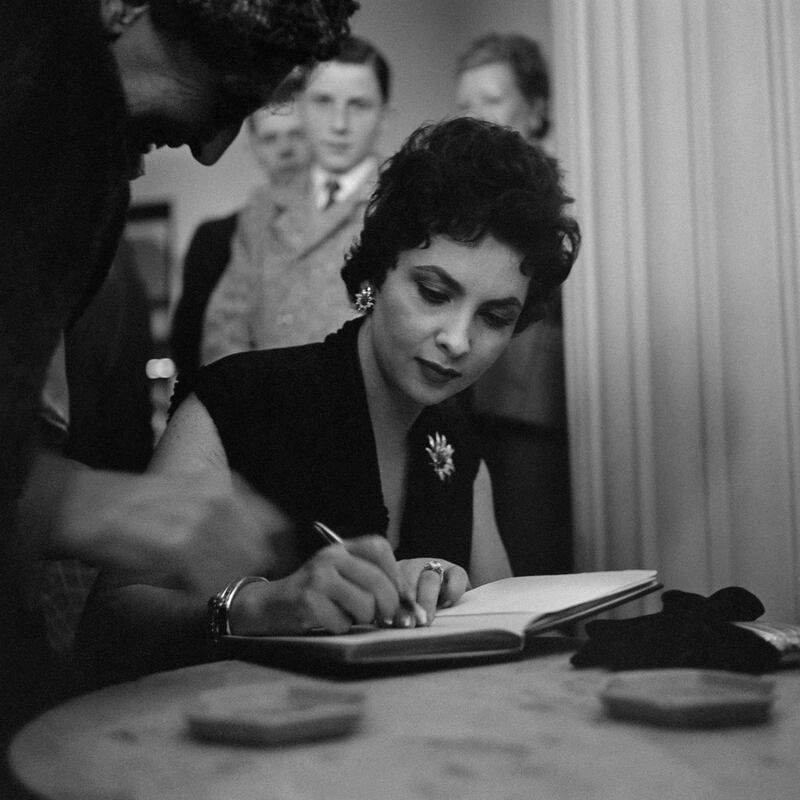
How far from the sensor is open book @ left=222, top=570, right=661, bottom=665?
553 mm

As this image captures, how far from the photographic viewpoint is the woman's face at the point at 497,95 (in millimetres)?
1670

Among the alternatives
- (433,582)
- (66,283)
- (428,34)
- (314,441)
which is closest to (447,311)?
(314,441)

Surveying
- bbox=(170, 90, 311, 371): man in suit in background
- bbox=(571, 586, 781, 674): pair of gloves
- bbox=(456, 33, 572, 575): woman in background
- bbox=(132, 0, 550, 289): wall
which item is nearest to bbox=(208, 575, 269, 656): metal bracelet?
bbox=(571, 586, 781, 674): pair of gloves

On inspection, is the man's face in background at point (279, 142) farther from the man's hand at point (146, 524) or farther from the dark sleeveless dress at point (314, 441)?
the man's hand at point (146, 524)

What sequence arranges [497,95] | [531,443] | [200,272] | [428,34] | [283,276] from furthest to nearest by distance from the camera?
1. [428,34]
2. [497,95]
3. [200,272]
4. [283,276]
5. [531,443]

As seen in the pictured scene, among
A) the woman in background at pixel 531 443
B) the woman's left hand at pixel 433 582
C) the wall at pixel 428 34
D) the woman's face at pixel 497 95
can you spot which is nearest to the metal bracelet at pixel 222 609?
the woman's left hand at pixel 433 582

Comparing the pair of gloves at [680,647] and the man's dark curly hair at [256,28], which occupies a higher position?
the man's dark curly hair at [256,28]

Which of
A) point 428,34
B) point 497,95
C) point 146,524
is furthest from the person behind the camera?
point 428,34

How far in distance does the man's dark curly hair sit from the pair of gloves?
45 centimetres

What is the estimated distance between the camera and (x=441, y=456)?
1.01m

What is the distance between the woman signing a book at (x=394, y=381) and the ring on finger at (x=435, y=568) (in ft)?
0.10

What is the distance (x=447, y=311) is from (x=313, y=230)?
52cm

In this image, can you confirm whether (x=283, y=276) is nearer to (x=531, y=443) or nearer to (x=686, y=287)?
(x=531, y=443)

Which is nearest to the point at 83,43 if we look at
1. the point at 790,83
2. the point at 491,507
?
the point at 491,507
